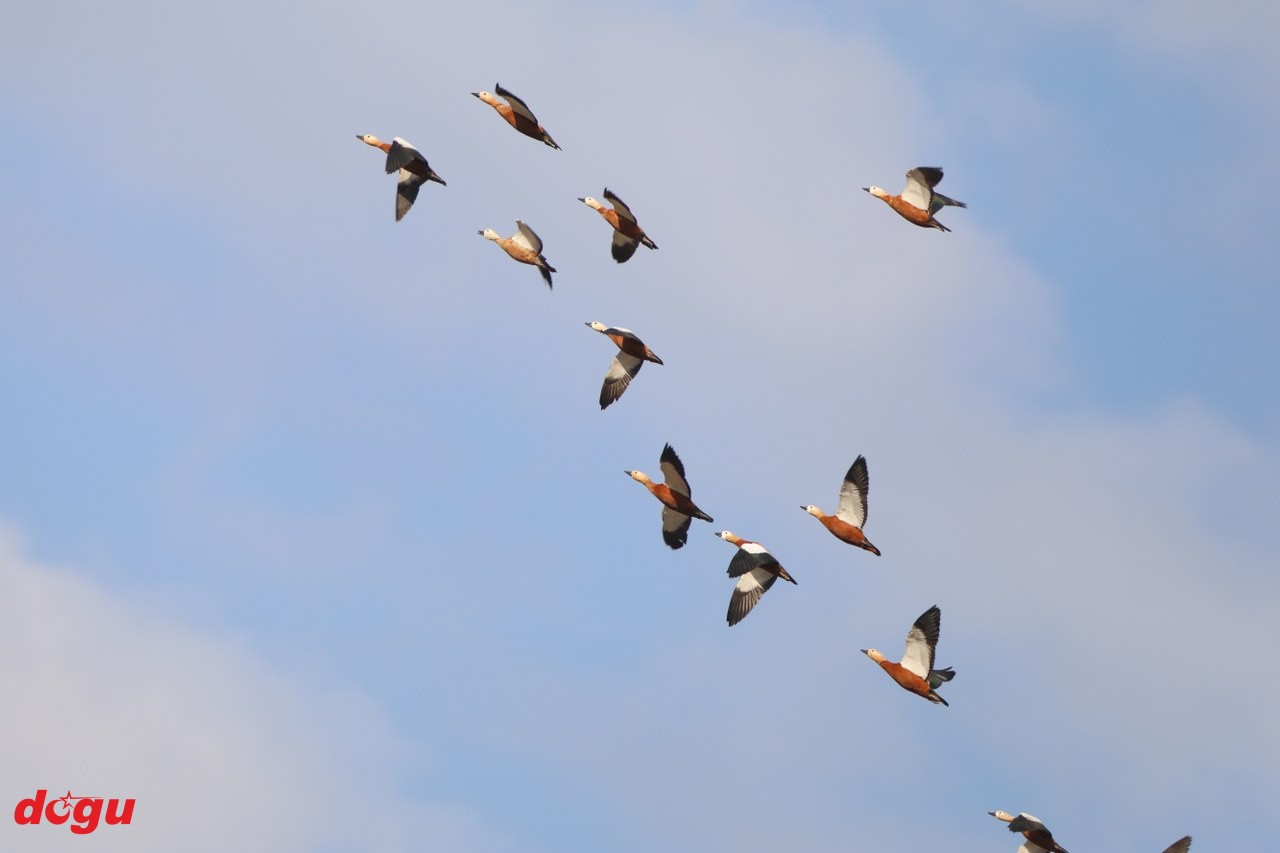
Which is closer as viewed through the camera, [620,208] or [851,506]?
[851,506]

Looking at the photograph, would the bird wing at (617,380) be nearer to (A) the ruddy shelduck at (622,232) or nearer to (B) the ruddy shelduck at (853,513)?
(A) the ruddy shelduck at (622,232)

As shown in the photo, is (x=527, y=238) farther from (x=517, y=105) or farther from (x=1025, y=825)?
(x=1025, y=825)

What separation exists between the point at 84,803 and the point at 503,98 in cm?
2695

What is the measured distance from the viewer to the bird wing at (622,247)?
237 feet

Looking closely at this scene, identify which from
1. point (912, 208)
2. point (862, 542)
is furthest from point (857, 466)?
point (912, 208)

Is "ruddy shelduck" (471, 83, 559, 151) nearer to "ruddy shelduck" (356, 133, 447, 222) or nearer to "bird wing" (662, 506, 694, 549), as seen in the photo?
"ruddy shelduck" (356, 133, 447, 222)

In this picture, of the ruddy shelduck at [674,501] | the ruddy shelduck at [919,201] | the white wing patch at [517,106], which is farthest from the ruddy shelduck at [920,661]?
the white wing patch at [517,106]

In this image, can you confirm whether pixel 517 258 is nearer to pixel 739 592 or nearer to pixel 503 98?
pixel 503 98

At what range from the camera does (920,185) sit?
7031 centimetres

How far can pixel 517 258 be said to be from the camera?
70438mm

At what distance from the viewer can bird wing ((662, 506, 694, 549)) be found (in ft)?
229

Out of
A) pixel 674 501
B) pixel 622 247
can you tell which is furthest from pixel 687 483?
pixel 622 247

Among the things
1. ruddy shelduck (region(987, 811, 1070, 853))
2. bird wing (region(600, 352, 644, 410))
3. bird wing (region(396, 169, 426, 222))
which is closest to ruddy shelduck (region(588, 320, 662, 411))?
bird wing (region(600, 352, 644, 410))

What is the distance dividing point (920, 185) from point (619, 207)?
9.31m
